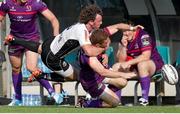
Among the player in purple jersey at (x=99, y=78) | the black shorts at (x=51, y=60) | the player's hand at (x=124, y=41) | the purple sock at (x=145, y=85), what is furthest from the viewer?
the player's hand at (x=124, y=41)

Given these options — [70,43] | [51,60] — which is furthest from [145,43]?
[70,43]

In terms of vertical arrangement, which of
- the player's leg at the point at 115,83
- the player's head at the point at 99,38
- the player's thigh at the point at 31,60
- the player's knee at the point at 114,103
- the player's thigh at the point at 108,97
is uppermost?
the player's head at the point at 99,38

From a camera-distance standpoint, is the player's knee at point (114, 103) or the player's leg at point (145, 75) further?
the player's leg at point (145, 75)

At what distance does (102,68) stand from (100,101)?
100 centimetres

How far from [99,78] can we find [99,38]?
2.00 feet

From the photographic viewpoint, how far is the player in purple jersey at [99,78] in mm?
10305

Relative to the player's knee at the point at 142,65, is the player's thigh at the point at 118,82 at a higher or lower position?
→ lower

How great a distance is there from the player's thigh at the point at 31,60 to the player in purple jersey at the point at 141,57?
1.37 meters

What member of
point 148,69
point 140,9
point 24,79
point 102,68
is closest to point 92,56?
point 102,68

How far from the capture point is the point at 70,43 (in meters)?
10.7

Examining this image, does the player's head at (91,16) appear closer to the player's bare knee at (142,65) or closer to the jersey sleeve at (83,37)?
the jersey sleeve at (83,37)

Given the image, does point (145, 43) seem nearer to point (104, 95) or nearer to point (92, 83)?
point (104, 95)

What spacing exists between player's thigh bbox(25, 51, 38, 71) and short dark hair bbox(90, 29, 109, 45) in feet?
5.30

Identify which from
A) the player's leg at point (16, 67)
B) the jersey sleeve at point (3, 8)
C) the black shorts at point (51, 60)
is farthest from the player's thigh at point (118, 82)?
the jersey sleeve at point (3, 8)
